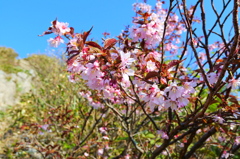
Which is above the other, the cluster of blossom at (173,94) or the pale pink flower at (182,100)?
the cluster of blossom at (173,94)

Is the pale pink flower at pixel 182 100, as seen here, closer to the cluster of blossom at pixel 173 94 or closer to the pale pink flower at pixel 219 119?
the cluster of blossom at pixel 173 94

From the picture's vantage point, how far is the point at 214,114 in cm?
127

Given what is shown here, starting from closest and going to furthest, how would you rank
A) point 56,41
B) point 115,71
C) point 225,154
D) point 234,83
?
point 115,71 < point 234,83 < point 56,41 < point 225,154

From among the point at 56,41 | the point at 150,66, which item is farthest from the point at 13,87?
the point at 150,66

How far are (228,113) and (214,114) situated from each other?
91mm

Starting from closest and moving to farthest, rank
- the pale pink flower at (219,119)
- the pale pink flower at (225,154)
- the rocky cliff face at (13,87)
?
the pale pink flower at (219,119), the pale pink flower at (225,154), the rocky cliff face at (13,87)

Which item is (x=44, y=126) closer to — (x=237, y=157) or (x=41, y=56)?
(x=237, y=157)

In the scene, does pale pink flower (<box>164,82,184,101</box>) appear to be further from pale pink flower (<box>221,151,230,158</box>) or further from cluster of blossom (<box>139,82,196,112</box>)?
pale pink flower (<box>221,151,230,158</box>)

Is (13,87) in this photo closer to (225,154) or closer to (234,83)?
(225,154)

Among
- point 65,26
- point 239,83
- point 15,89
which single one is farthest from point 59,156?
point 15,89

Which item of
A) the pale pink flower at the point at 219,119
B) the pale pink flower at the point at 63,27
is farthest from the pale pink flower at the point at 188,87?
the pale pink flower at the point at 63,27

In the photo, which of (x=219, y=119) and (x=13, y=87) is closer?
(x=219, y=119)

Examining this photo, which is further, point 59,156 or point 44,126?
point 44,126

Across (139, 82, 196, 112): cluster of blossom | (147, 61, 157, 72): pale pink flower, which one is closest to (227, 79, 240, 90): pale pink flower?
(139, 82, 196, 112): cluster of blossom
